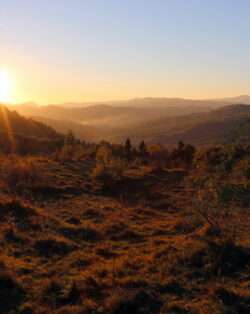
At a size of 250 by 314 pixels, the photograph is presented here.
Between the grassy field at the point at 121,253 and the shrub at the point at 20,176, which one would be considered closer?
the grassy field at the point at 121,253

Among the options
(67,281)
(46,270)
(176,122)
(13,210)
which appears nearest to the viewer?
(67,281)

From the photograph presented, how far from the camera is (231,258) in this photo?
8930 mm

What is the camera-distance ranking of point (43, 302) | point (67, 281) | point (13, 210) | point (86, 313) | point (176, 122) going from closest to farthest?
point (86, 313) < point (43, 302) < point (67, 281) < point (13, 210) < point (176, 122)

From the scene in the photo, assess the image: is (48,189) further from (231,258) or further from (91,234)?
(231,258)

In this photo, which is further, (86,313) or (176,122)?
(176,122)

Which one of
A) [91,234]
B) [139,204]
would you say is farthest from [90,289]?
[139,204]

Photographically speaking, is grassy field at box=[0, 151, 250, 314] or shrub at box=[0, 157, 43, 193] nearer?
grassy field at box=[0, 151, 250, 314]

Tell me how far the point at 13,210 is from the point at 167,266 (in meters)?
6.78

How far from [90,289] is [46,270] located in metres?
1.67

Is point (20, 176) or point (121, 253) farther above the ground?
point (20, 176)

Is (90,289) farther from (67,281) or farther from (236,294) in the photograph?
(236,294)

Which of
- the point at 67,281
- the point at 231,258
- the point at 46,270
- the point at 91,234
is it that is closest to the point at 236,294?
the point at 231,258

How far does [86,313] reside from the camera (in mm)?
7047

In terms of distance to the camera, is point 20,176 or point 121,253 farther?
point 20,176
